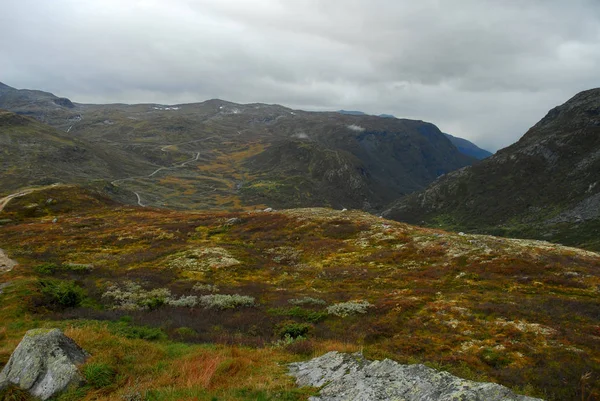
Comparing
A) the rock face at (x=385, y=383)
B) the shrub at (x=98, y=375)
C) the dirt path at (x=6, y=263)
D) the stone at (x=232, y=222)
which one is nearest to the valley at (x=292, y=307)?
the shrub at (x=98, y=375)

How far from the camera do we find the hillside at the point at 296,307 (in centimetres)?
1388

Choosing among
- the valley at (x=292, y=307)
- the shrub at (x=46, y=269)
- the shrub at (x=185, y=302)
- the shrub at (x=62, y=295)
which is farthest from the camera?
the shrub at (x=46, y=269)

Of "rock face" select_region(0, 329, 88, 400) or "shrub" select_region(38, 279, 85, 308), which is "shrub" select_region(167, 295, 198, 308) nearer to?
"shrub" select_region(38, 279, 85, 308)

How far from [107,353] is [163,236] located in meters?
49.0

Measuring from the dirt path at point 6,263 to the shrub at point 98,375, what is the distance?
31.5m

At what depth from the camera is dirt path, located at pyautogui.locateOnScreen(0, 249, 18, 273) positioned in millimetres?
36156

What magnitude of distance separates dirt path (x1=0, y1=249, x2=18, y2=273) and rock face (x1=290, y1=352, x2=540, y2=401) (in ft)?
122

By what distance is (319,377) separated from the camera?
1296cm

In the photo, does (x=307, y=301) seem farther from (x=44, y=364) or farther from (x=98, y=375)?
(x=44, y=364)

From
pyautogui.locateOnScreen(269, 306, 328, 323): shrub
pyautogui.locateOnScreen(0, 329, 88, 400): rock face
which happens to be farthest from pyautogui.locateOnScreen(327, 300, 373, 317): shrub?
pyautogui.locateOnScreen(0, 329, 88, 400): rock face

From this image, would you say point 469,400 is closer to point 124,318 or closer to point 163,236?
point 124,318

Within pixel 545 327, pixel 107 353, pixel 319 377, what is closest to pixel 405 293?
pixel 545 327

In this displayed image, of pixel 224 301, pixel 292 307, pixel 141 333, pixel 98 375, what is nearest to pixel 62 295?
pixel 141 333

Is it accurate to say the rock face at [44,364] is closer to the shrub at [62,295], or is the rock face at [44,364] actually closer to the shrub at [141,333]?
the shrub at [141,333]
